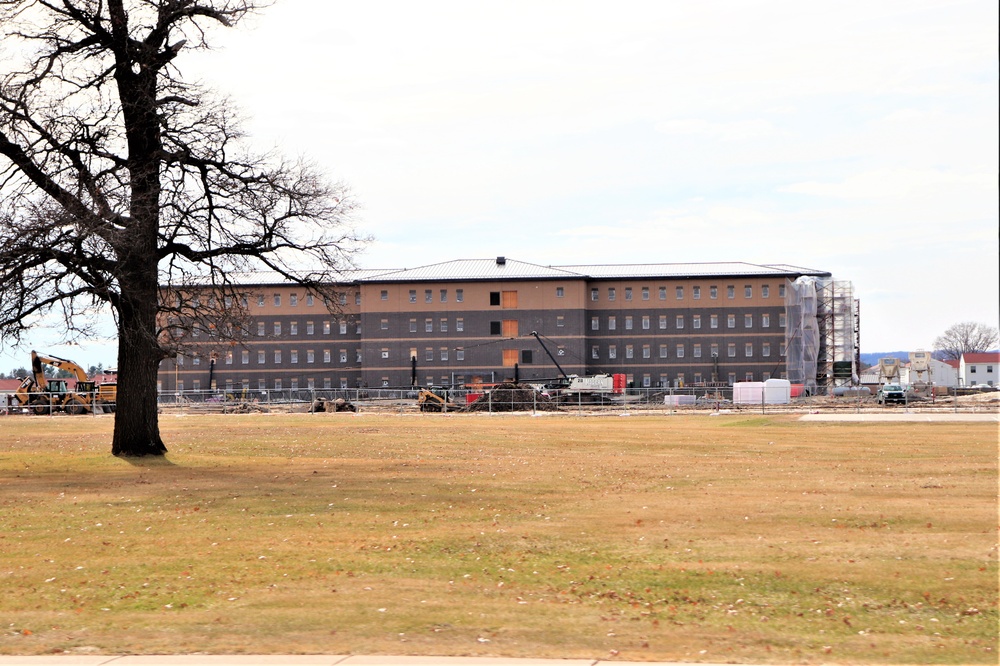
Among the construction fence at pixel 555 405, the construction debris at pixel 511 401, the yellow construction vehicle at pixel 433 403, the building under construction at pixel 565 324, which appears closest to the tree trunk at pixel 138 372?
the construction fence at pixel 555 405

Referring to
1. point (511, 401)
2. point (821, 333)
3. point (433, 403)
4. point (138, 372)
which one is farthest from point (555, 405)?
point (821, 333)

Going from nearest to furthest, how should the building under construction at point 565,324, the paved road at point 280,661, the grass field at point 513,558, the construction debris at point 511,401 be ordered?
the paved road at point 280,661
the grass field at point 513,558
the construction debris at point 511,401
the building under construction at point 565,324

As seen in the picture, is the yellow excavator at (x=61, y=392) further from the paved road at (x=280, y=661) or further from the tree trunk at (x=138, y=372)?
the paved road at (x=280, y=661)

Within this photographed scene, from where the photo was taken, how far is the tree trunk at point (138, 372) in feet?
99.0

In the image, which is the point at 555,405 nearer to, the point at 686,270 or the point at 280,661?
the point at 686,270

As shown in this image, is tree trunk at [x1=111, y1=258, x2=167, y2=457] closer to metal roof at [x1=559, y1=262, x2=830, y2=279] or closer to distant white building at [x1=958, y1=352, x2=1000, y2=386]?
metal roof at [x1=559, y1=262, x2=830, y2=279]

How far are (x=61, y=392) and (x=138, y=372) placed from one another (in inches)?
2146

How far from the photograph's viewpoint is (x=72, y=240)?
85.4 feet

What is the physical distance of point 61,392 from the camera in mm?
81062

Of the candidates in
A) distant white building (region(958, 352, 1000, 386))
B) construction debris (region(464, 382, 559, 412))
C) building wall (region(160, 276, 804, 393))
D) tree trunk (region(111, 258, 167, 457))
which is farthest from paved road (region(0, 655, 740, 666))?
distant white building (region(958, 352, 1000, 386))

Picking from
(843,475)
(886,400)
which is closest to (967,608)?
(843,475)

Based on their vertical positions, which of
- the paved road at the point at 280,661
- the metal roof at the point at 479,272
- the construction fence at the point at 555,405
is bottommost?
the paved road at the point at 280,661

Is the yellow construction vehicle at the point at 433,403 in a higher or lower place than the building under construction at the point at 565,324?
lower

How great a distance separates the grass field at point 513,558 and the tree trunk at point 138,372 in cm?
135
